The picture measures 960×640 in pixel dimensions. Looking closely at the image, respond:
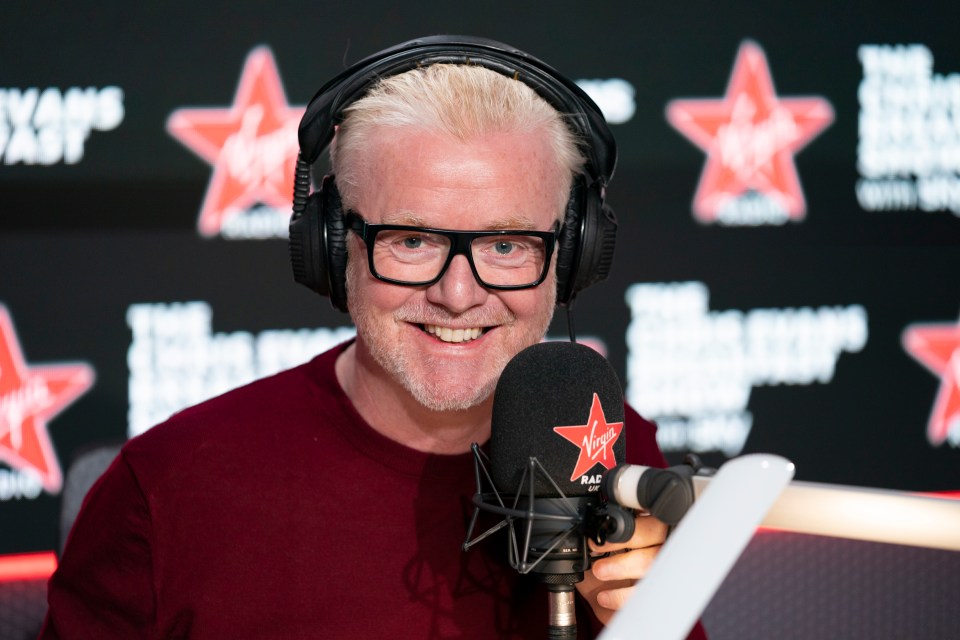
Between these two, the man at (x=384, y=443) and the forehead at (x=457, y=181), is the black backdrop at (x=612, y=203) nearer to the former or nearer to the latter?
the man at (x=384, y=443)

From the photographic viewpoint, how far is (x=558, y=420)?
32.9 inches

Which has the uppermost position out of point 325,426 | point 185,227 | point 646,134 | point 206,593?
point 646,134

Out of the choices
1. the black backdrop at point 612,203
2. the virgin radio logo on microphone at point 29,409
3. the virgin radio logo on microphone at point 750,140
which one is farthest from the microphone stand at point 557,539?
the virgin radio logo on microphone at point 750,140

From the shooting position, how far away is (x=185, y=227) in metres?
2.21

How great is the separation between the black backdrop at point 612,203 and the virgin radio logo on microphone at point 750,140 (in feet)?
0.08

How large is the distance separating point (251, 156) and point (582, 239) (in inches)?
50.9

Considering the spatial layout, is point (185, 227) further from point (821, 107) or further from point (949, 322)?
point (949, 322)

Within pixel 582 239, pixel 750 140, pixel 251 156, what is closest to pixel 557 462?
pixel 582 239

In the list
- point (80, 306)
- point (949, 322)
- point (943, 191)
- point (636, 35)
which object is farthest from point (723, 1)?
point (80, 306)

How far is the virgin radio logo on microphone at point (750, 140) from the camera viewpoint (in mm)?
2447

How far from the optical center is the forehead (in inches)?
40.9

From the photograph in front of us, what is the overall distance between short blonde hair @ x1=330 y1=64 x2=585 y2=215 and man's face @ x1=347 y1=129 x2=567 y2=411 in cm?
1

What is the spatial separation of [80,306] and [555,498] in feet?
5.35

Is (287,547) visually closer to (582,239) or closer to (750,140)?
(582,239)
